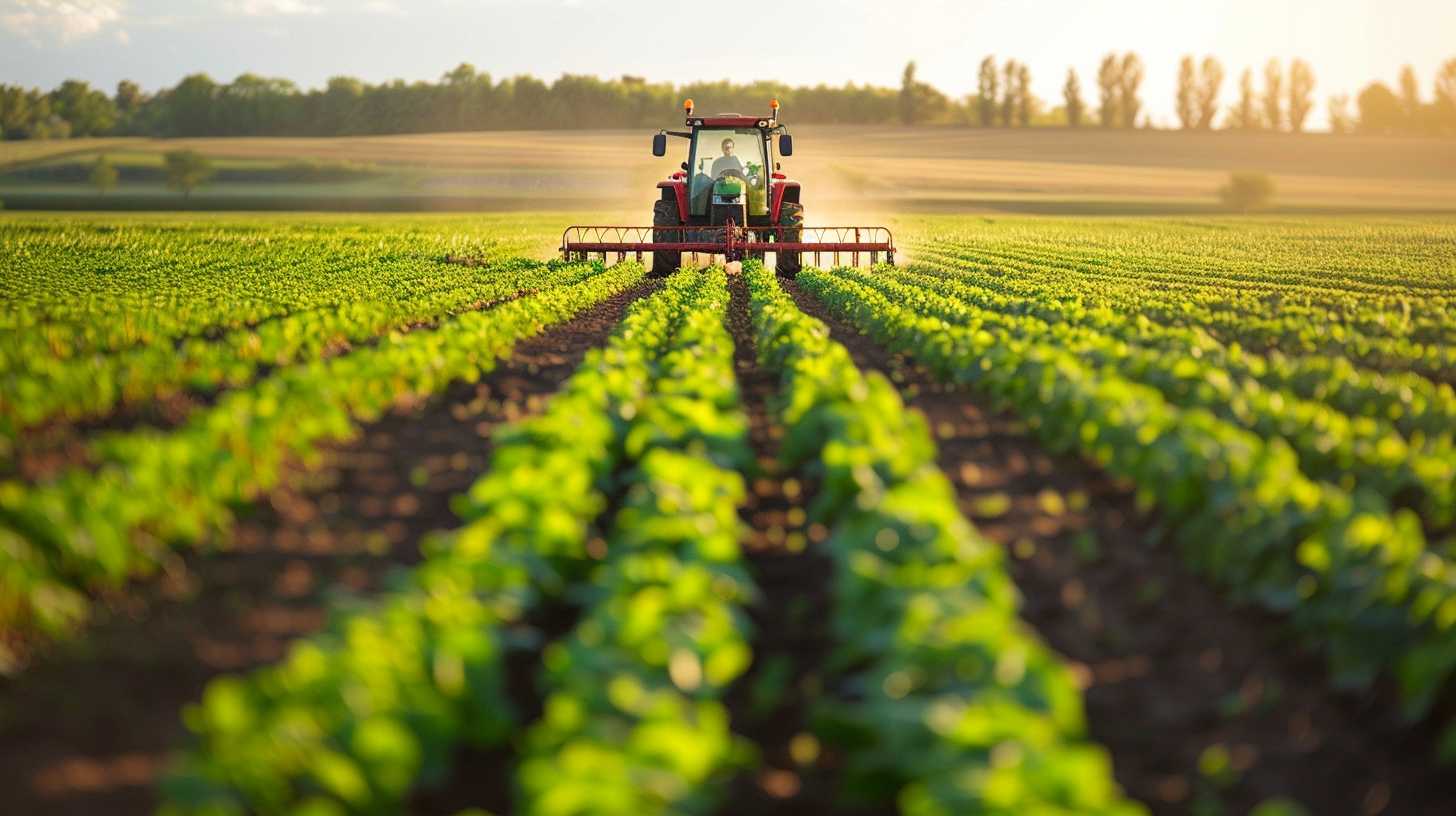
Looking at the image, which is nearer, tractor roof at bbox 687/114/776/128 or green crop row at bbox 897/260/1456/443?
green crop row at bbox 897/260/1456/443

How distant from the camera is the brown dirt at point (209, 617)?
3.72 metres

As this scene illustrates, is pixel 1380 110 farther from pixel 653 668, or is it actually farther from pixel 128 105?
pixel 653 668

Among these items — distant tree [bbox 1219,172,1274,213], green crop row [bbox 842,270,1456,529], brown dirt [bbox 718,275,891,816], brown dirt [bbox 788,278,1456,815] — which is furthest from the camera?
distant tree [bbox 1219,172,1274,213]

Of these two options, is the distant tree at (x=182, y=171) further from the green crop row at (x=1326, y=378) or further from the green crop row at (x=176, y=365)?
the green crop row at (x=1326, y=378)

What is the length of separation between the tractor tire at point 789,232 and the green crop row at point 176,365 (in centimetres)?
958

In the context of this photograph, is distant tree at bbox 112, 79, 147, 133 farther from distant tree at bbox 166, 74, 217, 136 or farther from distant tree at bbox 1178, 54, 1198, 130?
distant tree at bbox 1178, 54, 1198, 130

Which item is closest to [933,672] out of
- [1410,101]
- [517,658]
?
[517,658]

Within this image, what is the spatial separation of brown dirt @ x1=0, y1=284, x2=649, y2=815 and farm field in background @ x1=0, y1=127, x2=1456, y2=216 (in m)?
57.8

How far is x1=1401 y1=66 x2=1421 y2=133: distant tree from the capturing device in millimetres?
119500

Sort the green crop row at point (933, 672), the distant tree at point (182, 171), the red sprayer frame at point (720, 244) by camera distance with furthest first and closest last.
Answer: the distant tree at point (182, 171) < the red sprayer frame at point (720, 244) < the green crop row at point (933, 672)

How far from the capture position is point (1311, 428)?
736 cm

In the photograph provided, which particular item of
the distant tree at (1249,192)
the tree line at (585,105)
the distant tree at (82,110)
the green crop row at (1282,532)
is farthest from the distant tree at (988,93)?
the green crop row at (1282,532)

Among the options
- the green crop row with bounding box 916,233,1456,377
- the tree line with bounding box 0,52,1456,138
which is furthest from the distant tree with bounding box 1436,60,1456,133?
the green crop row with bounding box 916,233,1456,377

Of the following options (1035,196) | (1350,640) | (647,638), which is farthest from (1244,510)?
(1035,196)
